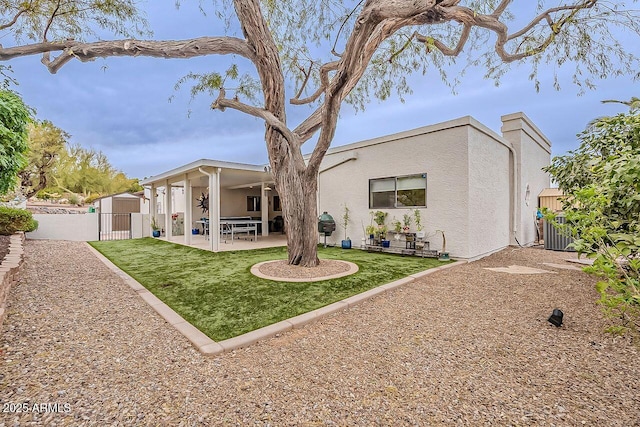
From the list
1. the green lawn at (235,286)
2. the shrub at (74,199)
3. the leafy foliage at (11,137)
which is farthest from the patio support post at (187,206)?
the shrub at (74,199)

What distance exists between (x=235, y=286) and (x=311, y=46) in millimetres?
6840

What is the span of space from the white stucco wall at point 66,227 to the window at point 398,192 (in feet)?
41.3

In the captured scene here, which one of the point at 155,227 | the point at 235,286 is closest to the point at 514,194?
the point at 235,286

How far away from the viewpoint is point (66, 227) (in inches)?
502

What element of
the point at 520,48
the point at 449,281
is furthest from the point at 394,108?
the point at 449,281

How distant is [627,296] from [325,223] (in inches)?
338

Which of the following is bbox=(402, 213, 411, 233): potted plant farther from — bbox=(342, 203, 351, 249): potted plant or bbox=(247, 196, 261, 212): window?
bbox=(247, 196, 261, 212): window

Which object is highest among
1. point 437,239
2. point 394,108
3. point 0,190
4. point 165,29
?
point 165,29

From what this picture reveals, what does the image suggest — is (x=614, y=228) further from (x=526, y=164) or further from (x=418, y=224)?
(x=526, y=164)

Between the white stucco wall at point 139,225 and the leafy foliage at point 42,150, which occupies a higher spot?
the leafy foliage at point 42,150

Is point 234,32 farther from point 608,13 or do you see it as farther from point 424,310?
point 608,13

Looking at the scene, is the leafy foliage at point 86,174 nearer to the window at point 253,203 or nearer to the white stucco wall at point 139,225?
the white stucco wall at point 139,225

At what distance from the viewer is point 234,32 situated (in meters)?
6.99

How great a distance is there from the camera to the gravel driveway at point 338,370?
6.45ft
